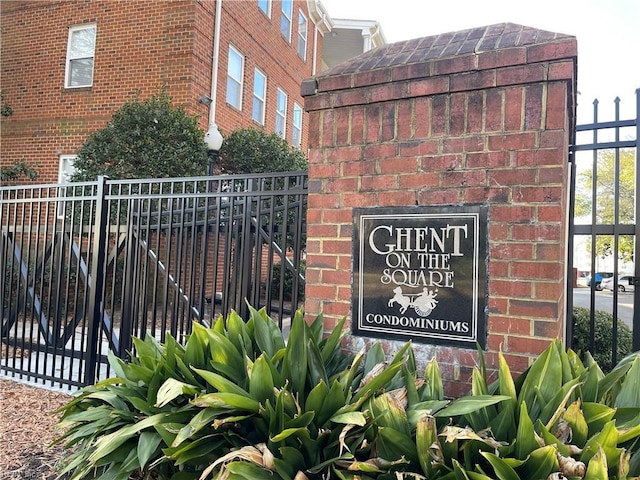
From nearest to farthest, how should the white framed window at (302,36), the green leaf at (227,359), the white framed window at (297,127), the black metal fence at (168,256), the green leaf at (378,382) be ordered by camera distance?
the green leaf at (378,382), the green leaf at (227,359), the black metal fence at (168,256), the white framed window at (297,127), the white framed window at (302,36)

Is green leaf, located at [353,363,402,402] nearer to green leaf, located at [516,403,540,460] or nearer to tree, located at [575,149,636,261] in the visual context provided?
green leaf, located at [516,403,540,460]

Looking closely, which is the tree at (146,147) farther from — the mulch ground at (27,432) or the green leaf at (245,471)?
the green leaf at (245,471)

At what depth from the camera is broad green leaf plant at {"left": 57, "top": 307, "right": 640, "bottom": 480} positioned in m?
1.62

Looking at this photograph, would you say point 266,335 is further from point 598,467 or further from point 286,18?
point 286,18

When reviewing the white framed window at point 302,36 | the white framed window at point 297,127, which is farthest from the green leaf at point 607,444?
the white framed window at point 302,36

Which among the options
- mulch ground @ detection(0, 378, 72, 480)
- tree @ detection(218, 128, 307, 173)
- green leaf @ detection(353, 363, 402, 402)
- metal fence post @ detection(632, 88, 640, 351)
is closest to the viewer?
green leaf @ detection(353, 363, 402, 402)

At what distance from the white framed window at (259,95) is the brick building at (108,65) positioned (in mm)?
62

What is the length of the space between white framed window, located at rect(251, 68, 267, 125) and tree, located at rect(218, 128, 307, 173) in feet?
9.59

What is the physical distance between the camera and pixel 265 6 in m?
12.7


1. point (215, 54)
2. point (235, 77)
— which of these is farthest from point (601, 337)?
point (235, 77)

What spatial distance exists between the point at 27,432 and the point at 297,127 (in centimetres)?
1268

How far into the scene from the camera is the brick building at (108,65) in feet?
31.3

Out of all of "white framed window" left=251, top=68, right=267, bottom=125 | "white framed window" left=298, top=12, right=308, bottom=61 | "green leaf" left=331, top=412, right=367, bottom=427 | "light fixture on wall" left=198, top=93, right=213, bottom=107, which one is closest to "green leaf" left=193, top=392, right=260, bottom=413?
"green leaf" left=331, top=412, right=367, bottom=427

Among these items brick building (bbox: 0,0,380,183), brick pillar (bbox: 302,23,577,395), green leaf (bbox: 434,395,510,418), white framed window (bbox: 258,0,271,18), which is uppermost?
white framed window (bbox: 258,0,271,18)
